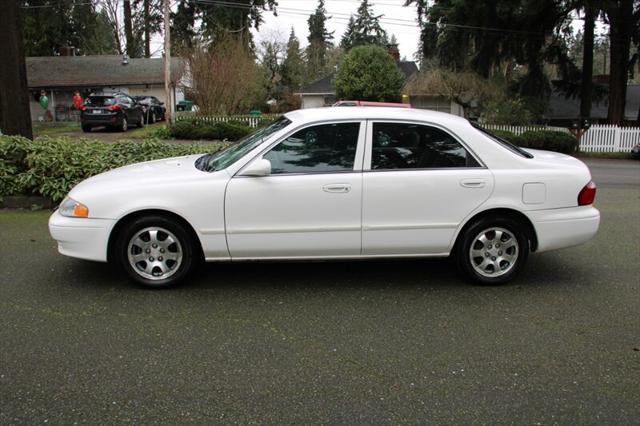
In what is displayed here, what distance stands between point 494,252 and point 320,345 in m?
2.02

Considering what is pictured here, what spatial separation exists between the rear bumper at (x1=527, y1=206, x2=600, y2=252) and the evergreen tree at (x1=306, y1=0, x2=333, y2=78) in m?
53.6

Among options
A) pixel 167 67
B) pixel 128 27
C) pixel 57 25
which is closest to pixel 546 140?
pixel 167 67

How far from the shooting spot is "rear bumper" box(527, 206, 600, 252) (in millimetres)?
5113

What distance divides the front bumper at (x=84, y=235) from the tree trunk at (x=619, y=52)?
1059 inches

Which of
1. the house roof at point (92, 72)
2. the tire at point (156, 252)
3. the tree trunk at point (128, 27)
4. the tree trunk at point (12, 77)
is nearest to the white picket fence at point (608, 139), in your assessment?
the tree trunk at point (12, 77)

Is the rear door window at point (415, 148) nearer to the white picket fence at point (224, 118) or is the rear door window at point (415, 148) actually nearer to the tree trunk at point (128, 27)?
the white picket fence at point (224, 118)

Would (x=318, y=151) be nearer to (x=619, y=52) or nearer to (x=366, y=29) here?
(x=619, y=52)

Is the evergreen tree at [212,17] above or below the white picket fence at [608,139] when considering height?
above

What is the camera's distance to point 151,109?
3131 centimetres

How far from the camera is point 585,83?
2958 cm

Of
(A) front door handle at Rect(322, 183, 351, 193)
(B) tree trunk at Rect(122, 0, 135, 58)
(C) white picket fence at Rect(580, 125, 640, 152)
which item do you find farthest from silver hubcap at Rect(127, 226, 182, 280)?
(B) tree trunk at Rect(122, 0, 135, 58)

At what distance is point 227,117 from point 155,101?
8.89 metres

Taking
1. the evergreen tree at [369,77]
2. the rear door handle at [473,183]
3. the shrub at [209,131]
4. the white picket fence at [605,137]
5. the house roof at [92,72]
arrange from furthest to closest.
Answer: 1. the house roof at [92,72]
2. the evergreen tree at [369,77]
3. the white picket fence at [605,137]
4. the shrub at [209,131]
5. the rear door handle at [473,183]

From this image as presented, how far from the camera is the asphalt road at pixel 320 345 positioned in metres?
3.22
